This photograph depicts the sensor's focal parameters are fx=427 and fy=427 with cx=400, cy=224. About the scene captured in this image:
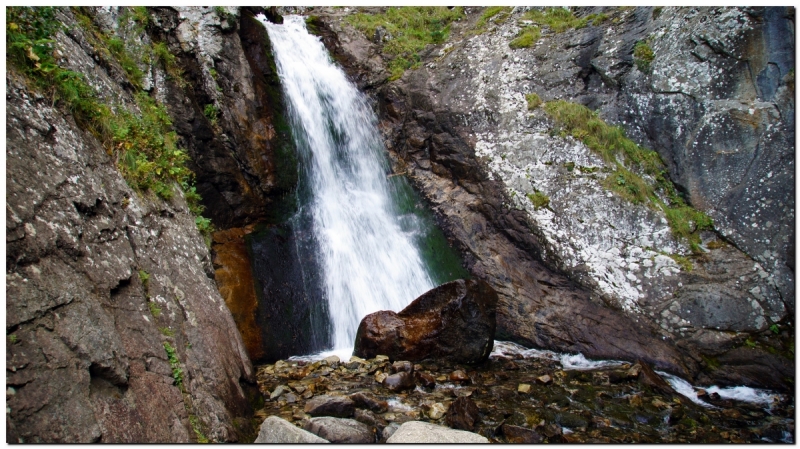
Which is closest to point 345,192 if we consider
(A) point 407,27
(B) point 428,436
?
(B) point 428,436

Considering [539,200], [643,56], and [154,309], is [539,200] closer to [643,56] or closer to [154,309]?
[643,56]

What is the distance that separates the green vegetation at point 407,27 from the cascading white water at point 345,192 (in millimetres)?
1645

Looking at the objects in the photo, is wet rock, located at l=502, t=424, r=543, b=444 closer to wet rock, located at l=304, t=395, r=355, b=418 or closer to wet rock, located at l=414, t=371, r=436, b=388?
wet rock, located at l=414, t=371, r=436, b=388

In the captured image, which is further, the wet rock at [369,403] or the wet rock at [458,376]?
the wet rock at [458,376]

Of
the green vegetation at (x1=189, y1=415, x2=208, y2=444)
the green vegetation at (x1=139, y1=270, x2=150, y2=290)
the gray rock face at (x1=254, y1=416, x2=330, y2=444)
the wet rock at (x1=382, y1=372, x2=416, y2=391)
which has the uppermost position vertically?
the green vegetation at (x1=139, y1=270, x2=150, y2=290)

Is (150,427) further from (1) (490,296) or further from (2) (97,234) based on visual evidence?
(1) (490,296)

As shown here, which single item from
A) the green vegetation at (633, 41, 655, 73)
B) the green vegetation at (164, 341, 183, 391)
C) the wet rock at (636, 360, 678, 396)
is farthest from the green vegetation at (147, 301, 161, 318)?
the green vegetation at (633, 41, 655, 73)

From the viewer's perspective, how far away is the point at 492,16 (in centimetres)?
1266

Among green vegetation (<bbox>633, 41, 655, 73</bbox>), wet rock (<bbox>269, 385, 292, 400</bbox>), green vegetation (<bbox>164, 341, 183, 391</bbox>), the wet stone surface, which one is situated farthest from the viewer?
green vegetation (<bbox>633, 41, 655, 73</bbox>)

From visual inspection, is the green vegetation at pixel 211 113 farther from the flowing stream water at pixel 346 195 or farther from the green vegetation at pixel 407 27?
the green vegetation at pixel 407 27

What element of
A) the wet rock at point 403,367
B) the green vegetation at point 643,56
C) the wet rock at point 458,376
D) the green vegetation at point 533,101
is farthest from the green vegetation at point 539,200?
the wet rock at point 403,367

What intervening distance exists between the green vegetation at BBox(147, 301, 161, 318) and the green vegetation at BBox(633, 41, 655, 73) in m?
10.00

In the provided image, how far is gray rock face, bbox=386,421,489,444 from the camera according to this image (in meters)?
3.76

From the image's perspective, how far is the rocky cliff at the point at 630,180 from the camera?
682 centimetres
